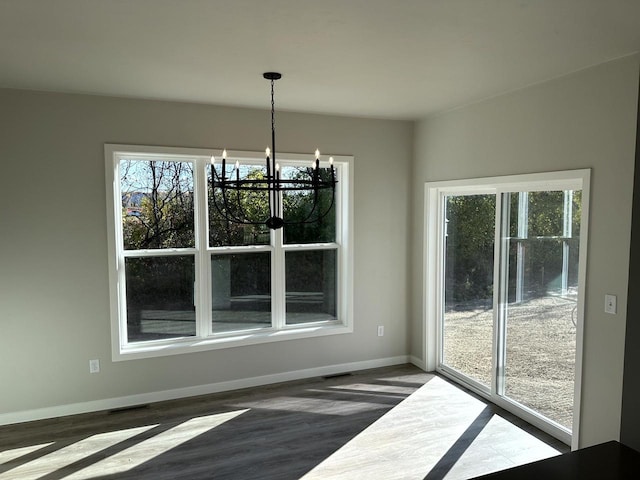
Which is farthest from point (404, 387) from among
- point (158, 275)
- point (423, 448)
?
point (158, 275)

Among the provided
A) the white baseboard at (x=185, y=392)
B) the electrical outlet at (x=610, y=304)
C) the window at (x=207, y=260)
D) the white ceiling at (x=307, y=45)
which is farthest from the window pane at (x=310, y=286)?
the electrical outlet at (x=610, y=304)

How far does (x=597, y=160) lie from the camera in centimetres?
290

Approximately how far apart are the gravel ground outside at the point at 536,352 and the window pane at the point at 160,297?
2.69 m

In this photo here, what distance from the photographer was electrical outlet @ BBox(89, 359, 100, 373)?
3.81 m

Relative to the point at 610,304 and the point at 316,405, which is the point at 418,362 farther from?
the point at 610,304

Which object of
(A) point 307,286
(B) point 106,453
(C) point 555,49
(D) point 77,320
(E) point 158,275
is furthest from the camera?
(A) point 307,286

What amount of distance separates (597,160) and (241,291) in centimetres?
313

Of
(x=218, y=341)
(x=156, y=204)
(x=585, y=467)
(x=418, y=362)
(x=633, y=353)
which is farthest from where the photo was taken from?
(x=418, y=362)

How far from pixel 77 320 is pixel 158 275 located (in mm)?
737

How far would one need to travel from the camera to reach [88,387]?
382 cm

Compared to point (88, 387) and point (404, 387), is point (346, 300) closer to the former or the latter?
point (404, 387)

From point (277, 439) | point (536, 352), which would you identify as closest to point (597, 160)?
point (536, 352)

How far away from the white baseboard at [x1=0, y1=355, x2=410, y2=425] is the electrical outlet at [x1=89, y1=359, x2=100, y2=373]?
0.27 m

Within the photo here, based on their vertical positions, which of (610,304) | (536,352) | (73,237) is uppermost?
(73,237)
